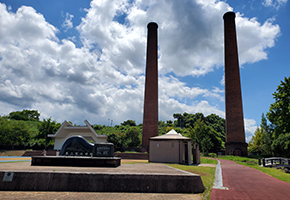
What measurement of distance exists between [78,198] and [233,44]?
42.4m

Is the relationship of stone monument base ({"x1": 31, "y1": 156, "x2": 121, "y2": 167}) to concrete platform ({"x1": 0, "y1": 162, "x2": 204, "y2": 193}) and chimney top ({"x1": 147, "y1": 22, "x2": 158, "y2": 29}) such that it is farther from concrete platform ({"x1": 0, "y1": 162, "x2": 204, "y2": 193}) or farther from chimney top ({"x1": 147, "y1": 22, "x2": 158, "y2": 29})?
chimney top ({"x1": 147, "y1": 22, "x2": 158, "y2": 29})

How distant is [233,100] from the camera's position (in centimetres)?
3841

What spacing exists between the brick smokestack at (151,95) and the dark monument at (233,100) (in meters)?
13.3

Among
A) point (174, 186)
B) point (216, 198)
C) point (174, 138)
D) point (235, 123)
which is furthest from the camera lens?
point (235, 123)

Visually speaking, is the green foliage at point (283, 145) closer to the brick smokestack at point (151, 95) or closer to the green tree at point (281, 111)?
the green tree at point (281, 111)

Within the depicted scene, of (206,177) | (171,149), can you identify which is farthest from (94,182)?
(171,149)

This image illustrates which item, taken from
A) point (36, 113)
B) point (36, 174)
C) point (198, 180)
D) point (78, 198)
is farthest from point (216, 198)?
point (36, 113)

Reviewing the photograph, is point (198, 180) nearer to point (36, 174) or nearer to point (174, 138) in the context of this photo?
point (36, 174)

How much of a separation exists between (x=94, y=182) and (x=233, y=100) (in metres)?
36.6

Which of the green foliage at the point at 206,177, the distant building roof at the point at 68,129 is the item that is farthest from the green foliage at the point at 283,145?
the distant building roof at the point at 68,129

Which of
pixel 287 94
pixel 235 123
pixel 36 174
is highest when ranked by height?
pixel 287 94

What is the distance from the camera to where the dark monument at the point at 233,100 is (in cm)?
3697

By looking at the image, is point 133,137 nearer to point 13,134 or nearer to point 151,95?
point 151,95

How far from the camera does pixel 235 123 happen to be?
3772cm
